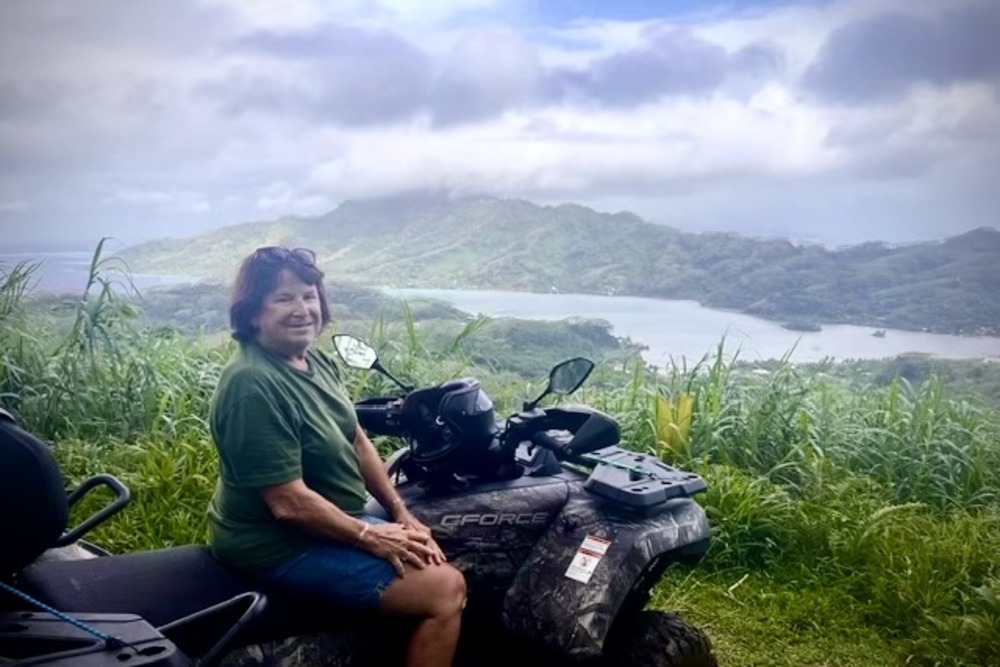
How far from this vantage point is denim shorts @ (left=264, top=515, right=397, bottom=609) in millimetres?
1589

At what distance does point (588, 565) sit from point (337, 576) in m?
0.42

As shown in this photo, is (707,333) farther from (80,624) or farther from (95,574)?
(80,624)

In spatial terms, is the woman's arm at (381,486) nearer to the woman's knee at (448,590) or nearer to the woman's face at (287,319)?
the woman's knee at (448,590)

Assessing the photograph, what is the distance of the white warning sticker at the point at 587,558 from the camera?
1678mm

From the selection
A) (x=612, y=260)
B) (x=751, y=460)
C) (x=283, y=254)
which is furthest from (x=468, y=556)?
(x=612, y=260)

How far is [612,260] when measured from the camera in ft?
14.9

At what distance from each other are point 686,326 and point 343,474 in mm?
2650

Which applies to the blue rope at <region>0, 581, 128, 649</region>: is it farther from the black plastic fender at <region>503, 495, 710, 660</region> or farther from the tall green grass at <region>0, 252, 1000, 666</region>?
the tall green grass at <region>0, 252, 1000, 666</region>

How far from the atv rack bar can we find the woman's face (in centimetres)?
57

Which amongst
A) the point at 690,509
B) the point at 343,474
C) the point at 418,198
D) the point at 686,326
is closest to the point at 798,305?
the point at 686,326

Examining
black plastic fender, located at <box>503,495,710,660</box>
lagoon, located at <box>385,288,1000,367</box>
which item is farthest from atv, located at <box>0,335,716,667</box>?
lagoon, located at <box>385,288,1000,367</box>

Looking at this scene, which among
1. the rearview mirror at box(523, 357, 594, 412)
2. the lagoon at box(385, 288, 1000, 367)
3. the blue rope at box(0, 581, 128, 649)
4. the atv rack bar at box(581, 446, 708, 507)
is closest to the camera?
the blue rope at box(0, 581, 128, 649)

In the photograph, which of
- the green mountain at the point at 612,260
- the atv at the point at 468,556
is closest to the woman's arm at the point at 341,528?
the atv at the point at 468,556

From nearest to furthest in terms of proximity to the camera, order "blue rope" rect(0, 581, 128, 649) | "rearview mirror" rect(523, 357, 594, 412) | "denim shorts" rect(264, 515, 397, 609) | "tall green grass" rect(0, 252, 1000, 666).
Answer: "blue rope" rect(0, 581, 128, 649) → "denim shorts" rect(264, 515, 397, 609) → "rearview mirror" rect(523, 357, 594, 412) → "tall green grass" rect(0, 252, 1000, 666)
